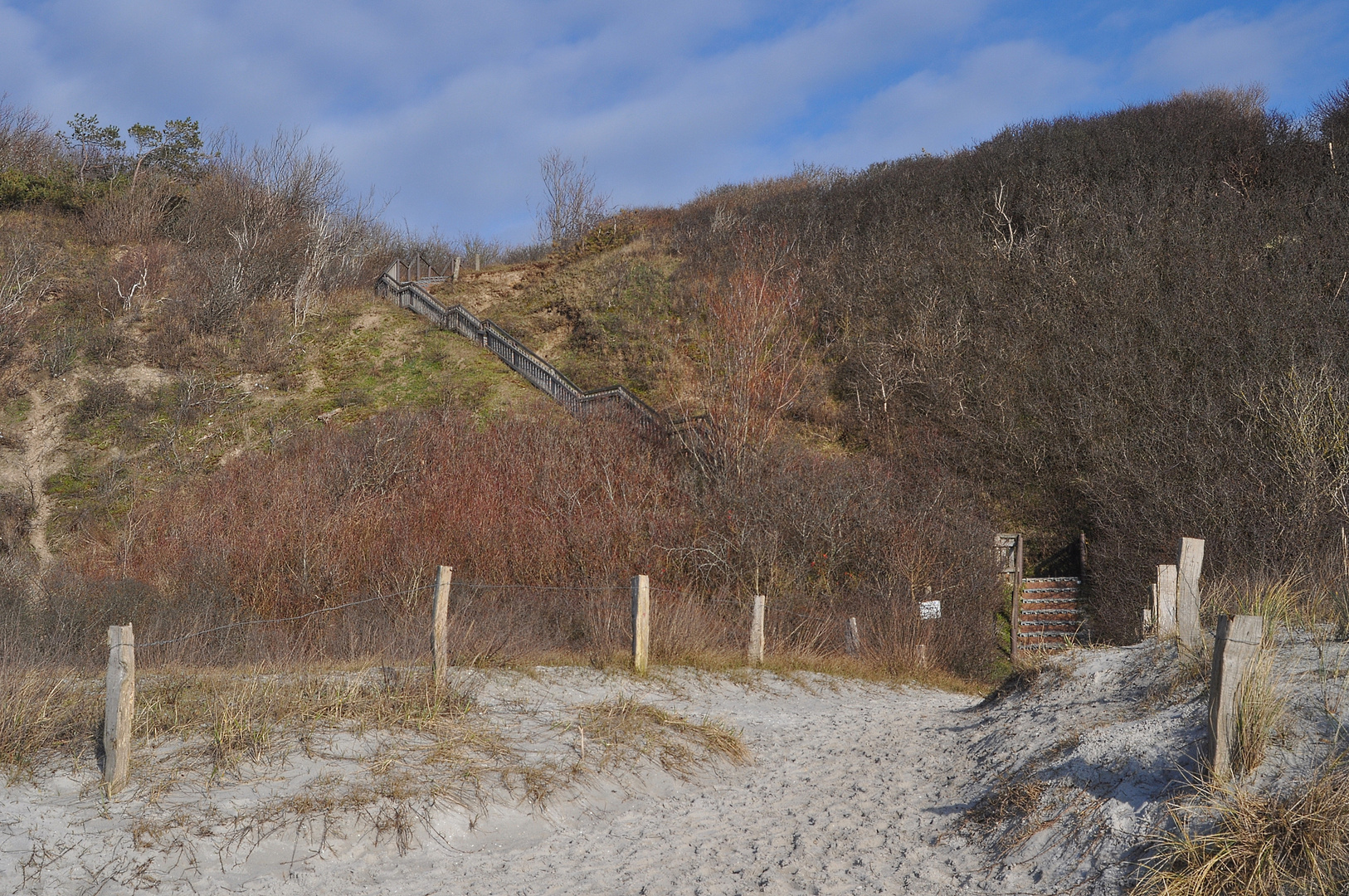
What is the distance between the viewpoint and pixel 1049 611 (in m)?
23.1

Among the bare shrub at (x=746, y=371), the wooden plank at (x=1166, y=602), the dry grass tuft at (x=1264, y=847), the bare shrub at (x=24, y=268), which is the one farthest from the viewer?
the bare shrub at (x=24, y=268)

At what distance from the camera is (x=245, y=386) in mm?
31828

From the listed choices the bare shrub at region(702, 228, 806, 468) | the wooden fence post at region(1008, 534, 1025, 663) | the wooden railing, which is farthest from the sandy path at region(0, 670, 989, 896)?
the wooden railing

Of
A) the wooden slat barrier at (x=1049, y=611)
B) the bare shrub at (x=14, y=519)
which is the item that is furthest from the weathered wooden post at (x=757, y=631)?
the bare shrub at (x=14, y=519)

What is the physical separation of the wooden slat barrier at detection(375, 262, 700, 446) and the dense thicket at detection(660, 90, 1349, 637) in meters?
7.55

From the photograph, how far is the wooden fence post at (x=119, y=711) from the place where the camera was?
6.77 metres

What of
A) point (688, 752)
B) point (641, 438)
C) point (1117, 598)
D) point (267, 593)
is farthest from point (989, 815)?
point (641, 438)

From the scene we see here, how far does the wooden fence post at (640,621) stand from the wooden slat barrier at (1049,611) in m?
13.3

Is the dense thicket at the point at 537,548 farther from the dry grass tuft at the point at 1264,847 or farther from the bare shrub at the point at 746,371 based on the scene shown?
the dry grass tuft at the point at 1264,847

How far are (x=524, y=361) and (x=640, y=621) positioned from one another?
22847 millimetres

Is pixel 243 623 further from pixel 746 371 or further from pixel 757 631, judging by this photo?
pixel 746 371

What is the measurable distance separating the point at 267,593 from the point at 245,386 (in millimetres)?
16353

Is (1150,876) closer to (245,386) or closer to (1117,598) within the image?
(1117,598)

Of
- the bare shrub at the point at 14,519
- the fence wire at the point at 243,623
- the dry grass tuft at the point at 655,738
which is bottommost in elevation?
the dry grass tuft at the point at 655,738
